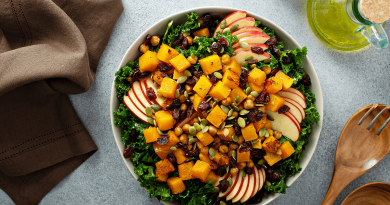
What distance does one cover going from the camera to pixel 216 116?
2109 mm

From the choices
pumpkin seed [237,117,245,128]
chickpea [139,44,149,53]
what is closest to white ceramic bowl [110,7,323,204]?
chickpea [139,44,149,53]

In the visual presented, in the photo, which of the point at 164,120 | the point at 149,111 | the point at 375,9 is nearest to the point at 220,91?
the point at 164,120

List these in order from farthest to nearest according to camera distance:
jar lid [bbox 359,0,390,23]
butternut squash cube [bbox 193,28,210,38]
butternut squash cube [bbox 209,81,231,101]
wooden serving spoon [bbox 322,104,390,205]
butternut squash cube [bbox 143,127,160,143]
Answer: wooden serving spoon [bbox 322,104,390,205] < butternut squash cube [bbox 193,28,210,38] < jar lid [bbox 359,0,390,23] < butternut squash cube [bbox 143,127,160,143] < butternut squash cube [bbox 209,81,231,101]

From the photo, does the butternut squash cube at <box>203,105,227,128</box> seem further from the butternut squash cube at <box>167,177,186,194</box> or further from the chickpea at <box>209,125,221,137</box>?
the butternut squash cube at <box>167,177,186,194</box>

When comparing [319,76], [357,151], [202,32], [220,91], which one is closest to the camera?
[220,91]

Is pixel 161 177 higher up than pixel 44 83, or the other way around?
pixel 44 83

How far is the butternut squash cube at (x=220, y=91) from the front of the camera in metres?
2.06

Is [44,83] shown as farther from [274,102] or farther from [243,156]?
[274,102]

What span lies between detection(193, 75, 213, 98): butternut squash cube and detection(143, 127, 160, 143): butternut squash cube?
1.65 feet

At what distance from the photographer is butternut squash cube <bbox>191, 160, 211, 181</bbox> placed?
2133 mm

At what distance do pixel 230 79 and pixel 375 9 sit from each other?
1.51 m

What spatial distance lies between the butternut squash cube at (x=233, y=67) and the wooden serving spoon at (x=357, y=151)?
1.33m

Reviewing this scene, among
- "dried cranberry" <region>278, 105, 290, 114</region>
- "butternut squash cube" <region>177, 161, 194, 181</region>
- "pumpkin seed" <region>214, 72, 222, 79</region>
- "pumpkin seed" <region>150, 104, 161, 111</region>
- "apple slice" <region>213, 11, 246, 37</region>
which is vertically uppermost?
"apple slice" <region>213, 11, 246, 37</region>

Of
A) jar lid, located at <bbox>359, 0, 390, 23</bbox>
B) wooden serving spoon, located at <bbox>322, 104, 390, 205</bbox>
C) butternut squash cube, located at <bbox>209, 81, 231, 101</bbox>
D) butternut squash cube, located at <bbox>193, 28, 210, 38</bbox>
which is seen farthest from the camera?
wooden serving spoon, located at <bbox>322, 104, 390, 205</bbox>
